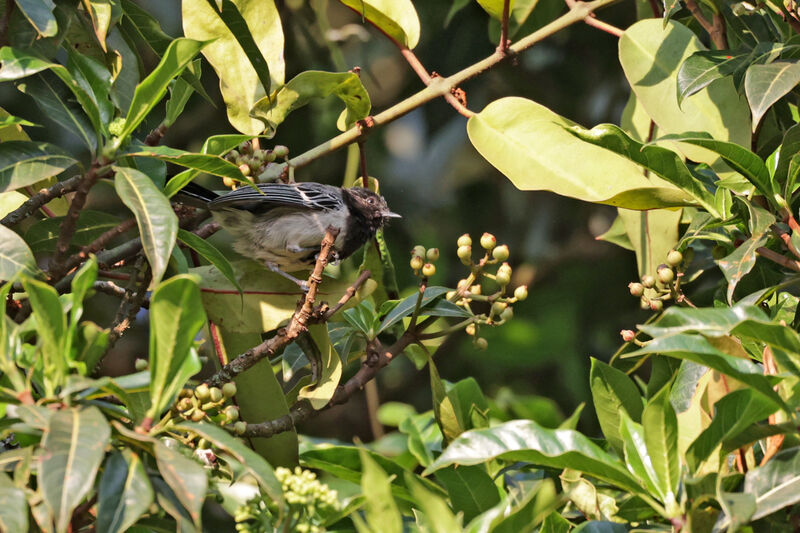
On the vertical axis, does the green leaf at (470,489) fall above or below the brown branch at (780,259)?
below

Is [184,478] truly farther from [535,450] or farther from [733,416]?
[733,416]

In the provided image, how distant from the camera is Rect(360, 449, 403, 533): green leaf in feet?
4.64

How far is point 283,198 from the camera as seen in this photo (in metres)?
3.40

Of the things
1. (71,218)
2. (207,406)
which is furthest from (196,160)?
(207,406)

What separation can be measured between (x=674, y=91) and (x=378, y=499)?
1626 mm

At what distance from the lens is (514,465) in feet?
8.20

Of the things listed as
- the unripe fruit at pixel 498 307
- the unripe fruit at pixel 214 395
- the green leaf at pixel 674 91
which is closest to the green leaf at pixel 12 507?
the unripe fruit at pixel 214 395

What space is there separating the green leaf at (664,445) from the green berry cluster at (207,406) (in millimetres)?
866

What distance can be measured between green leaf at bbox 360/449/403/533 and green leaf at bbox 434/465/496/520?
19.5 inches

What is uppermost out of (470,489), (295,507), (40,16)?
(40,16)

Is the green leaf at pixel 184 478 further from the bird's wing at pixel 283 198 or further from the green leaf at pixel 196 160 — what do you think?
the bird's wing at pixel 283 198

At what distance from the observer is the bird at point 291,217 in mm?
3119

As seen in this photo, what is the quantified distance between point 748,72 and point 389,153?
289 cm

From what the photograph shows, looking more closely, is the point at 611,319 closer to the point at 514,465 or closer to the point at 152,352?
the point at 514,465
